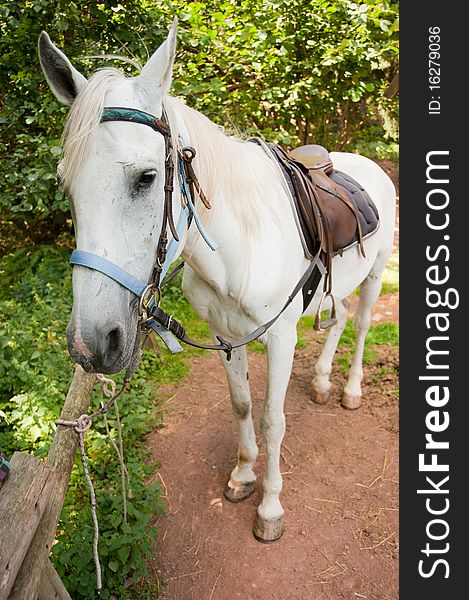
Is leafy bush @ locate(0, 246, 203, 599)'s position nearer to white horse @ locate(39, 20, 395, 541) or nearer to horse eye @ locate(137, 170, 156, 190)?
white horse @ locate(39, 20, 395, 541)

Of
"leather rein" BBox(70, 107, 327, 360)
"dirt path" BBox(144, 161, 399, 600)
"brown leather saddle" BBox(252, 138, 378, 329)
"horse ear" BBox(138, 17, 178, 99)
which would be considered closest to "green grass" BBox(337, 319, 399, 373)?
"dirt path" BBox(144, 161, 399, 600)

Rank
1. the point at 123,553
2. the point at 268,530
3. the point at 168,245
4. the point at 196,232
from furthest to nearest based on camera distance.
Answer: the point at 268,530
the point at 123,553
the point at 196,232
the point at 168,245

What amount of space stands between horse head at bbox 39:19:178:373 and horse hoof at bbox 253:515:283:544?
64.8 inches

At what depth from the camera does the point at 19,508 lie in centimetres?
129

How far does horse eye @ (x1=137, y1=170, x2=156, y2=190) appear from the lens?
1262 millimetres

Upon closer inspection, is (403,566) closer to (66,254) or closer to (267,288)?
(267,288)

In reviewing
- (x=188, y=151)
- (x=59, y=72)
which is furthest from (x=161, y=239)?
(x=59, y=72)

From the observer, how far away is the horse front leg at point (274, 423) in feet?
7.08

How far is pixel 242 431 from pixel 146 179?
1825 mm

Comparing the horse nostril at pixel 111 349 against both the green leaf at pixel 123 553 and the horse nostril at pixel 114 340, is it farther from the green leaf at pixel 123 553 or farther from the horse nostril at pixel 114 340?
the green leaf at pixel 123 553

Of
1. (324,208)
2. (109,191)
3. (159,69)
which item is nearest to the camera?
(109,191)

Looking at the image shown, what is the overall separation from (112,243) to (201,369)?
2.92 m

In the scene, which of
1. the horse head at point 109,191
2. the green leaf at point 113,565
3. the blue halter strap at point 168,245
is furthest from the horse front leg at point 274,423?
the horse head at point 109,191

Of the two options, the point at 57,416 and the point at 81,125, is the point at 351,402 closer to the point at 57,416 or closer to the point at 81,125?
the point at 57,416
